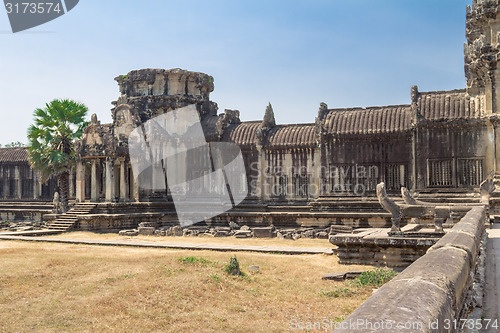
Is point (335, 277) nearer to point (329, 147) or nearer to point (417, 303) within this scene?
point (417, 303)

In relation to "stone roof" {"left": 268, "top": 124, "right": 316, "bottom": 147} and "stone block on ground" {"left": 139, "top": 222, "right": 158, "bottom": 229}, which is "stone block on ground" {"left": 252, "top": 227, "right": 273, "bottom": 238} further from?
"stone block on ground" {"left": 139, "top": 222, "right": 158, "bottom": 229}

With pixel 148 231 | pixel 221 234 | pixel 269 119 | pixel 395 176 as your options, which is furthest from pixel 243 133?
pixel 395 176

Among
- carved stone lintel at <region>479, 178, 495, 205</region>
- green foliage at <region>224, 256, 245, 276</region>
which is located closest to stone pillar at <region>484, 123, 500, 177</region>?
carved stone lintel at <region>479, 178, 495, 205</region>

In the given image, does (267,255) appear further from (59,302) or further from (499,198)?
(499,198)

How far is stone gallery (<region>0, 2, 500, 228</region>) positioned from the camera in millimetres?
19688

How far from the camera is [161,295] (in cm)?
902

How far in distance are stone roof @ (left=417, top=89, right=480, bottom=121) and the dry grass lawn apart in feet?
33.4

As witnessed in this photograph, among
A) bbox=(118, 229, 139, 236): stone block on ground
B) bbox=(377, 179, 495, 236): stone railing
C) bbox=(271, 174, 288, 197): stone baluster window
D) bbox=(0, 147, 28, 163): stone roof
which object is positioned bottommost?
bbox=(118, 229, 139, 236): stone block on ground

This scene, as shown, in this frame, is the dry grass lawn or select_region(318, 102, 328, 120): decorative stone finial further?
select_region(318, 102, 328, 120): decorative stone finial

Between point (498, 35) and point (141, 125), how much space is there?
17871mm

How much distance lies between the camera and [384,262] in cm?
1190

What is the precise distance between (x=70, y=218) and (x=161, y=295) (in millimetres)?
16877

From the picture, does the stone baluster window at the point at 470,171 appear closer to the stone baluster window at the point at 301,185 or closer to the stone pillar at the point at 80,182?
the stone baluster window at the point at 301,185

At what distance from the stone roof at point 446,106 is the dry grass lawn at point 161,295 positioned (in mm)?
10192
